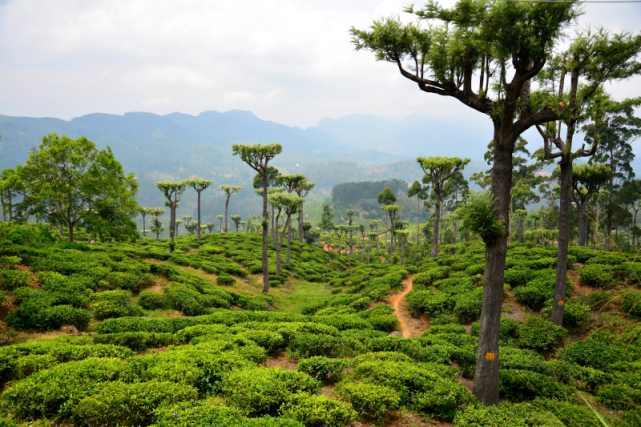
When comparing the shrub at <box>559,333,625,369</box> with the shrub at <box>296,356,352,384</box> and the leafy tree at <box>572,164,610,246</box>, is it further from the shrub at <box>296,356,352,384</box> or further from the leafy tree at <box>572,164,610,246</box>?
the leafy tree at <box>572,164,610,246</box>

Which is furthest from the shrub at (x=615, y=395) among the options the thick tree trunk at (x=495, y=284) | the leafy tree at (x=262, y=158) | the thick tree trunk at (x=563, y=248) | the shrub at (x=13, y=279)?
the leafy tree at (x=262, y=158)

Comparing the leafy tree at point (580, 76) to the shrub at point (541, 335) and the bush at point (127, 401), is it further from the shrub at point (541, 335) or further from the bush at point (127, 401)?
the bush at point (127, 401)

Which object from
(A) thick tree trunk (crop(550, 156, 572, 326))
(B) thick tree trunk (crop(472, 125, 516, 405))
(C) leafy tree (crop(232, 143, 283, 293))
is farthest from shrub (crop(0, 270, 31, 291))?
(A) thick tree trunk (crop(550, 156, 572, 326))

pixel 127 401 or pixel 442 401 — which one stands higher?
pixel 127 401

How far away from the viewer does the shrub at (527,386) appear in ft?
21.8

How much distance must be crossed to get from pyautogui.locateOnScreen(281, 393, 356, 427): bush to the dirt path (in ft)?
29.3

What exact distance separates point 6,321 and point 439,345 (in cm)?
1369

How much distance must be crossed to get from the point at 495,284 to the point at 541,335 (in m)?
5.82

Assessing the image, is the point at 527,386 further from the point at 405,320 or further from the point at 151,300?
the point at 151,300

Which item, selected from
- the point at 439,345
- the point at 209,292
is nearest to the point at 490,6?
the point at 439,345

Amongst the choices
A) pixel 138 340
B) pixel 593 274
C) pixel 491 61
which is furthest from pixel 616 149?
pixel 138 340

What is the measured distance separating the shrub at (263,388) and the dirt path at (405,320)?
867 cm

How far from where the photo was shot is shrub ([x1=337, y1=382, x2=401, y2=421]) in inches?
233

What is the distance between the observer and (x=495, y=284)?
22.0 ft
